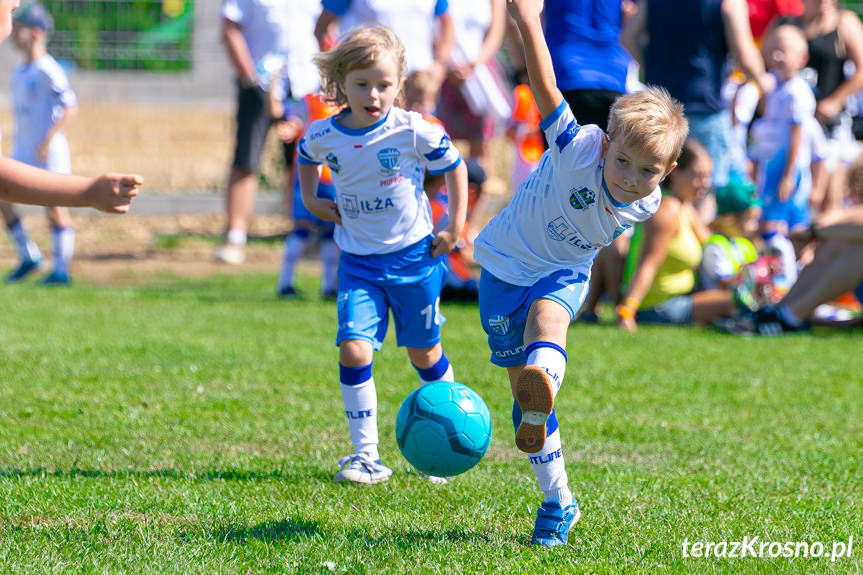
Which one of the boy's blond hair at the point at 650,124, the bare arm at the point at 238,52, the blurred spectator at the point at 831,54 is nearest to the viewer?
the boy's blond hair at the point at 650,124

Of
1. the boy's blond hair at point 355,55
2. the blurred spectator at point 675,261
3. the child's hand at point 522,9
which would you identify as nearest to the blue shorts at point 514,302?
the child's hand at point 522,9

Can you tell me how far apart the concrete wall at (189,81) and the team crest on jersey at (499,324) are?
19435 millimetres

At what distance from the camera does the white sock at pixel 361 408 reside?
14.9ft

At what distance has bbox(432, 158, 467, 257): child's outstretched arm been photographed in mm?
4676

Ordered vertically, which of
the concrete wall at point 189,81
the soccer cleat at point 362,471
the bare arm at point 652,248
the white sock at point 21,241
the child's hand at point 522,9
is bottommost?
the concrete wall at point 189,81

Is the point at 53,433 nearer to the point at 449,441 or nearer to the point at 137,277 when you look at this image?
the point at 449,441

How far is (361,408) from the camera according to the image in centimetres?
456

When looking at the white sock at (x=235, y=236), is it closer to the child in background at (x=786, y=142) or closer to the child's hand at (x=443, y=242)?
the child in background at (x=786, y=142)

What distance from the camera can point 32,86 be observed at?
9789 millimetres

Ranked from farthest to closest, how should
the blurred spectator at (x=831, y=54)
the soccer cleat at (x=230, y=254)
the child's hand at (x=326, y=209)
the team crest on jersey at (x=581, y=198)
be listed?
the soccer cleat at (x=230, y=254) → the blurred spectator at (x=831, y=54) → the child's hand at (x=326, y=209) → the team crest on jersey at (x=581, y=198)

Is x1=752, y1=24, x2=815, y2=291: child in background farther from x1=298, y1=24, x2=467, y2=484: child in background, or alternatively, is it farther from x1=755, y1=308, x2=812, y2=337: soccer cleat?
x1=298, y1=24, x2=467, y2=484: child in background

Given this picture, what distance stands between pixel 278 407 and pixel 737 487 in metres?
2.32

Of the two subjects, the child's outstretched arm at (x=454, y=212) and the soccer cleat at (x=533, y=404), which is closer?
the soccer cleat at (x=533, y=404)

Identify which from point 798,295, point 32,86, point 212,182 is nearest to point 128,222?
point 212,182
